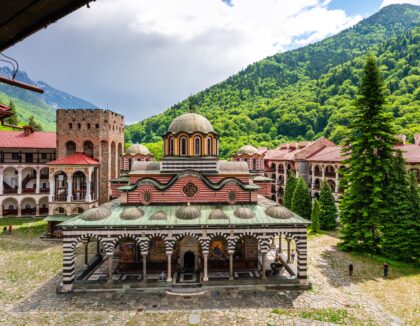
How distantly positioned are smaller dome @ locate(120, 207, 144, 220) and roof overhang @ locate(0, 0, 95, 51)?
14.8 metres

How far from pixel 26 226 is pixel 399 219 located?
142ft

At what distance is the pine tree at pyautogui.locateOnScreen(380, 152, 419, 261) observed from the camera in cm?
2280

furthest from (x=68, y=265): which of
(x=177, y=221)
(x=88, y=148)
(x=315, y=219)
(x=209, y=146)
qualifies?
(x=315, y=219)

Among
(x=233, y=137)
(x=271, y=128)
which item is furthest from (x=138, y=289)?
(x=271, y=128)

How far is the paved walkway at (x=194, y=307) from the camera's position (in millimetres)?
14508

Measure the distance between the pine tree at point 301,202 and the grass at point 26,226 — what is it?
33208 mm

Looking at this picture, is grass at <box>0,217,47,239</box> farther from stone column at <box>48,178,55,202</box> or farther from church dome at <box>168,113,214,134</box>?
church dome at <box>168,113,214,134</box>

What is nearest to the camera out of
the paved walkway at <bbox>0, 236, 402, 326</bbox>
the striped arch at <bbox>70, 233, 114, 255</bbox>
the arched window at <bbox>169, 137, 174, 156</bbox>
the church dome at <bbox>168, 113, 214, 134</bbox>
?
the paved walkway at <bbox>0, 236, 402, 326</bbox>

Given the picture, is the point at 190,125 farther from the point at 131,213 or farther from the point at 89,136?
the point at 89,136

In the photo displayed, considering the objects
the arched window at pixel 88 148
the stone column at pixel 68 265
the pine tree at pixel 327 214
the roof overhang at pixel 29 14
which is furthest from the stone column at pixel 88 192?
the roof overhang at pixel 29 14

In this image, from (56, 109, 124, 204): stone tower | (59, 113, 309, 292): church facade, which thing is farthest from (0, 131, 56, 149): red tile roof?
(59, 113, 309, 292): church facade

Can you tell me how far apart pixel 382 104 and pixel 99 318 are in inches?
1140

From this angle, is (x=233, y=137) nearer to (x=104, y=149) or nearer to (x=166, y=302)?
(x=104, y=149)

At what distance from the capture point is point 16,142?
136ft
